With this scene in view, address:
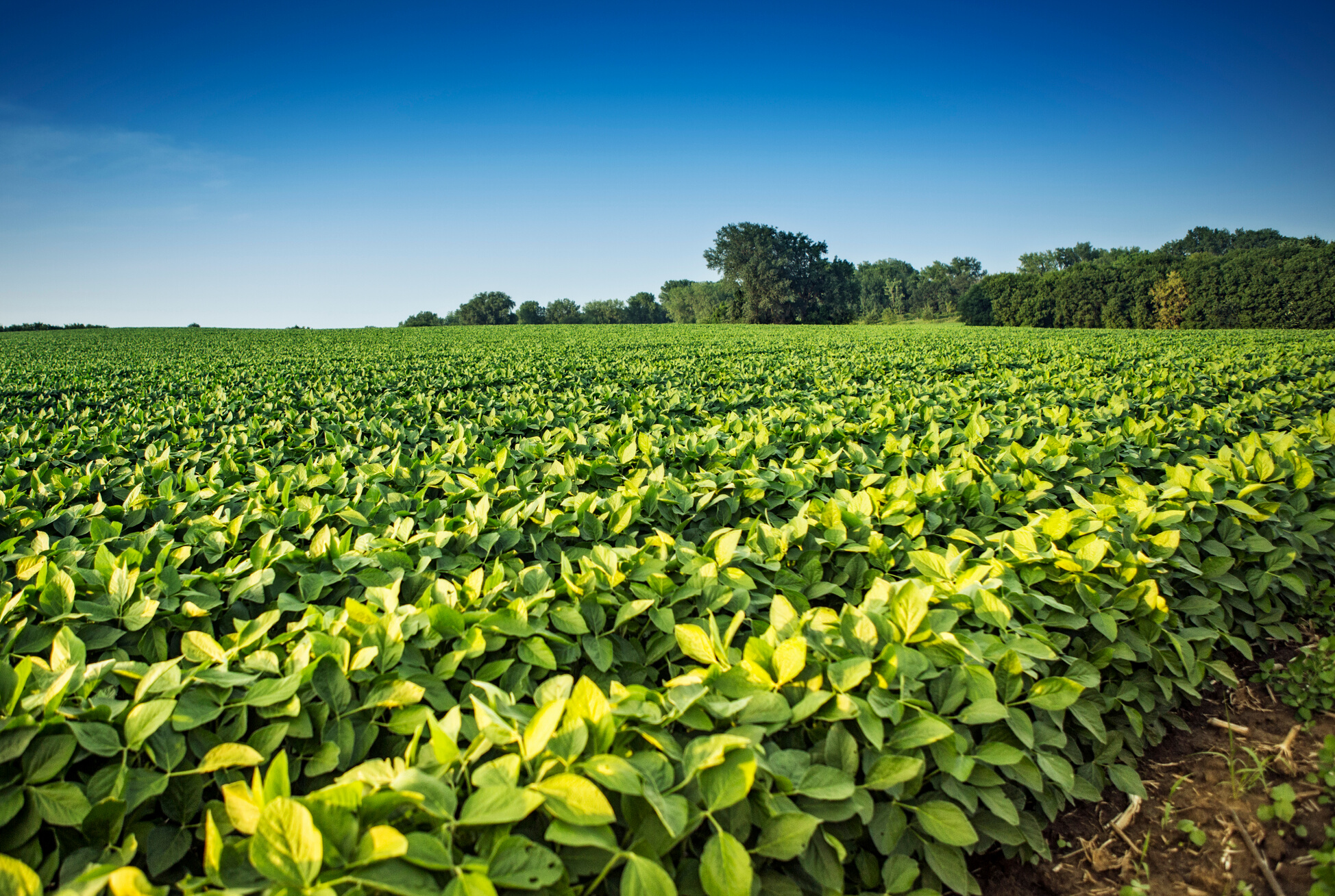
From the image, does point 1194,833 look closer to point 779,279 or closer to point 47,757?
point 47,757

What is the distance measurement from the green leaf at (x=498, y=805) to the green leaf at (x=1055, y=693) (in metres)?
1.49

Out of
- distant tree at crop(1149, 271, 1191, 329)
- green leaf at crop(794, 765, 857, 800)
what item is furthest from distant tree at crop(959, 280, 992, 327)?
green leaf at crop(794, 765, 857, 800)

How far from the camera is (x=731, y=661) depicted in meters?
1.76

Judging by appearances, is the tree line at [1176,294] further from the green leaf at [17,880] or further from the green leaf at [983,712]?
the green leaf at [17,880]

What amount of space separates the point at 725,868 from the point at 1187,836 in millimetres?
2013

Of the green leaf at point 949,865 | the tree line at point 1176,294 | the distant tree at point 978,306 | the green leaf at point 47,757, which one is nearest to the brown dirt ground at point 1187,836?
the green leaf at point 949,865

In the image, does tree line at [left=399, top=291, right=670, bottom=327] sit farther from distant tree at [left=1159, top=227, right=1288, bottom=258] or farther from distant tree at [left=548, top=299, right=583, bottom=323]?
distant tree at [left=1159, top=227, right=1288, bottom=258]

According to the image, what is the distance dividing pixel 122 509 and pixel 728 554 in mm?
3448

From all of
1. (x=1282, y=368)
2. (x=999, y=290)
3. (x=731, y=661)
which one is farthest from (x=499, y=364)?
(x=999, y=290)

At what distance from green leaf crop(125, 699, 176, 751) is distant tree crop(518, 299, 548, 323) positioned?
95.4 metres

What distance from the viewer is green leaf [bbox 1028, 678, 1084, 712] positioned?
1.75 m

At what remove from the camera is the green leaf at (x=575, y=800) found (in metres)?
1.09

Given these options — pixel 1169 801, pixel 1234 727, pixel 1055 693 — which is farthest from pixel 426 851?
pixel 1234 727

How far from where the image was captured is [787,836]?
1.25 m
